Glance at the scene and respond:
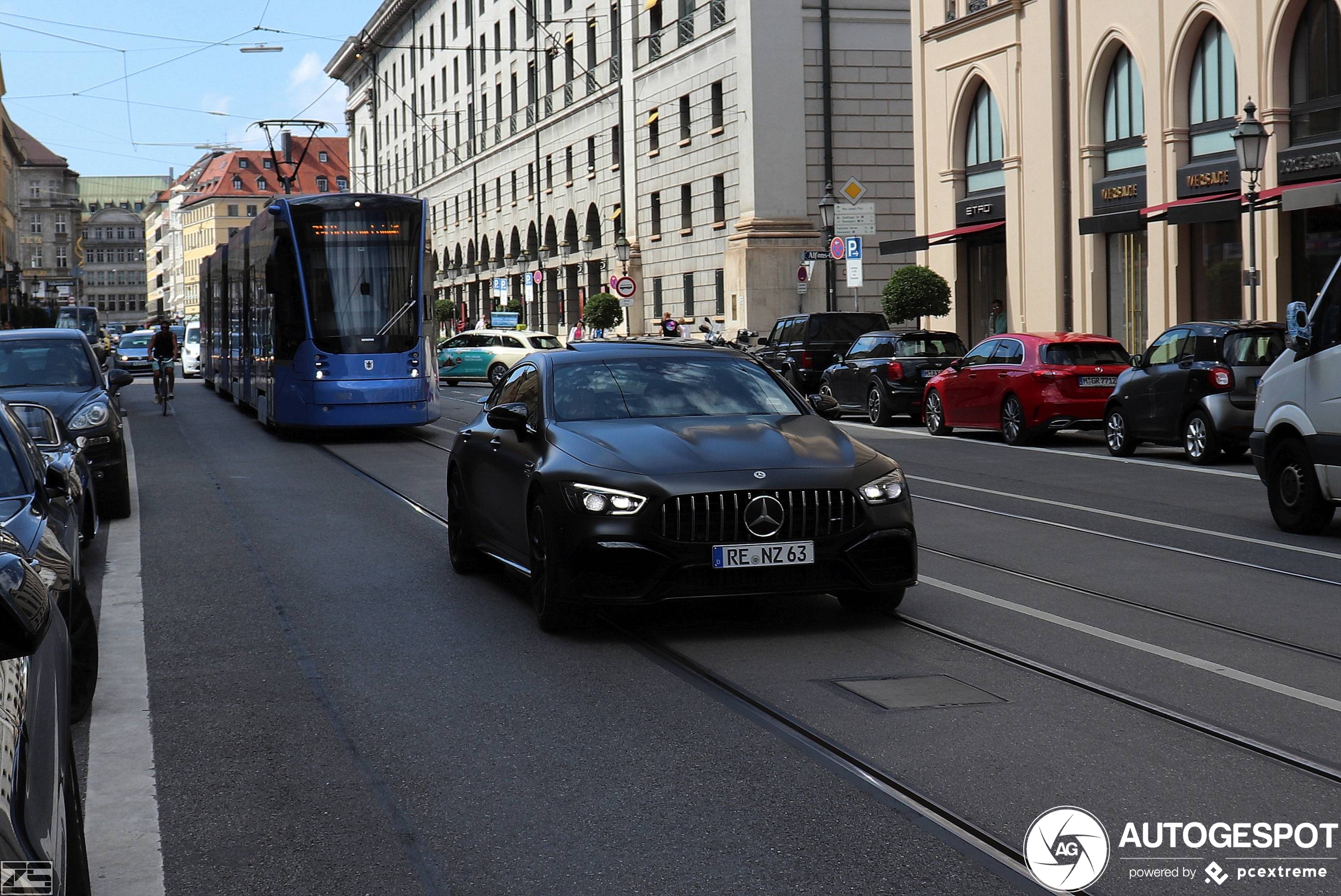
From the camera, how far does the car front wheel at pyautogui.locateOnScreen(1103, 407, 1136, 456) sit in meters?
19.6

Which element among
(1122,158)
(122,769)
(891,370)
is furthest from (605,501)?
(1122,158)

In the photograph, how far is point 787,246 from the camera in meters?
46.4

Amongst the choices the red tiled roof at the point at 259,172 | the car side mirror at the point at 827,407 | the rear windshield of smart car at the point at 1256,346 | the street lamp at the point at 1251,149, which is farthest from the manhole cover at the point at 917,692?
the red tiled roof at the point at 259,172

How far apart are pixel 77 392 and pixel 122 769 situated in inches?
360

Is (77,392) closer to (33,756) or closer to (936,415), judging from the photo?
(33,756)

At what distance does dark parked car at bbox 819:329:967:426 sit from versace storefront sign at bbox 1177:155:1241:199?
5222 mm

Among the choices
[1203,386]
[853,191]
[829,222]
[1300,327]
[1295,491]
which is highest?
[853,191]

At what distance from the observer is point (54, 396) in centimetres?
1379

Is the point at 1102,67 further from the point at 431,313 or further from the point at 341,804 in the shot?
Result: the point at 341,804

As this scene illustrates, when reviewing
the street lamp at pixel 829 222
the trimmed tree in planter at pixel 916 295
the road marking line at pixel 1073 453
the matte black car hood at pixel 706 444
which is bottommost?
the road marking line at pixel 1073 453

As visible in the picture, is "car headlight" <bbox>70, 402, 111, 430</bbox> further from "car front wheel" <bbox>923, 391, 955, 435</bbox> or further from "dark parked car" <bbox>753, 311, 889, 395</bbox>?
"dark parked car" <bbox>753, 311, 889, 395</bbox>

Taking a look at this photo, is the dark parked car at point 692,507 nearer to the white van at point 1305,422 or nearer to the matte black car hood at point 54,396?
the white van at point 1305,422

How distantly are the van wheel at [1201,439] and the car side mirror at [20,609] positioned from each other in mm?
16378

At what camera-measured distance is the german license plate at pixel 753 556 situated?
7.66 meters
